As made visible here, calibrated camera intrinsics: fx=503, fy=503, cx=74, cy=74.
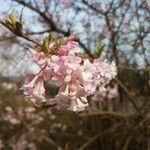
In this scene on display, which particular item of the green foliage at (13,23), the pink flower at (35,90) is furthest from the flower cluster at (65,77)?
the green foliage at (13,23)

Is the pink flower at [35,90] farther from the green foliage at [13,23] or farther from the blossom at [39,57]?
the green foliage at [13,23]

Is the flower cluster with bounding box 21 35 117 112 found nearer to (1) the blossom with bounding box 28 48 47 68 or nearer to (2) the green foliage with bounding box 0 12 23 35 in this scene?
(1) the blossom with bounding box 28 48 47 68

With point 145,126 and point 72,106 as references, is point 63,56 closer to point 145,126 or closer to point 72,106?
point 72,106

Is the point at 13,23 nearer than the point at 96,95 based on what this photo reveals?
Yes

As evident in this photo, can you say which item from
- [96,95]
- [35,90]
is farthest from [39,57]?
[96,95]

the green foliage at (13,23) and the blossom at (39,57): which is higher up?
the green foliage at (13,23)

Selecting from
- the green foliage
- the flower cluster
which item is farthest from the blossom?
the green foliage

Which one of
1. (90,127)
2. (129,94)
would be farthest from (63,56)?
(90,127)

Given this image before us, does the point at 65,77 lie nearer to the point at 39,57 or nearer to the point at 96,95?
the point at 39,57
